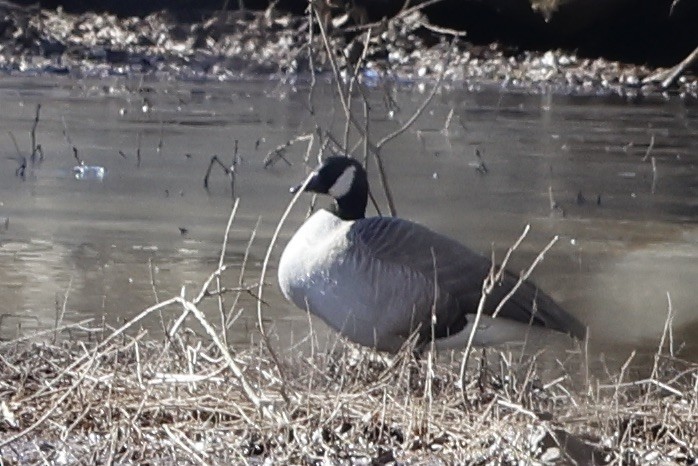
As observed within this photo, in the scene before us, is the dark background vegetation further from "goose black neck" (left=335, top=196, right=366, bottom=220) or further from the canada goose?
the canada goose

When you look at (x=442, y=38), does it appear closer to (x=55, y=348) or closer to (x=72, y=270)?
(x=72, y=270)

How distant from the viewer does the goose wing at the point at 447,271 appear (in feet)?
23.6

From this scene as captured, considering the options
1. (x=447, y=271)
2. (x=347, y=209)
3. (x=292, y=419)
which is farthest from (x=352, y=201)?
(x=292, y=419)

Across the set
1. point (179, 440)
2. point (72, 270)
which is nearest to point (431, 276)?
point (179, 440)

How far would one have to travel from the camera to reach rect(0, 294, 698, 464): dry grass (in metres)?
5.40

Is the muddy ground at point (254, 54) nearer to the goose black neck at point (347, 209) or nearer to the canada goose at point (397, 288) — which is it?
the goose black neck at point (347, 209)

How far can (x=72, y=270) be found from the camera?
1030cm

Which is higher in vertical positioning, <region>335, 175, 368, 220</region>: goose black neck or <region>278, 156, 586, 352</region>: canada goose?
<region>335, 175, 368, 220</region>: goose black neck

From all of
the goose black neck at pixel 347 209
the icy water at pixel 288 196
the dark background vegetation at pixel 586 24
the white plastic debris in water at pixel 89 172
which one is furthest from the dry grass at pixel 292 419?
the dark background vegetation at pixel 586 24

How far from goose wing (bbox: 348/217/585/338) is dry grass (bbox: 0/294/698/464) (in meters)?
0.95

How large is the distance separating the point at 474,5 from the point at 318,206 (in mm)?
18019

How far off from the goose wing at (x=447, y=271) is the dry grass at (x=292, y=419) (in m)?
0.95

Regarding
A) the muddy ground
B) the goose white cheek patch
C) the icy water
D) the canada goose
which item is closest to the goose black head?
the goose white cheek patch

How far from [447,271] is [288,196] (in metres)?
6.48
